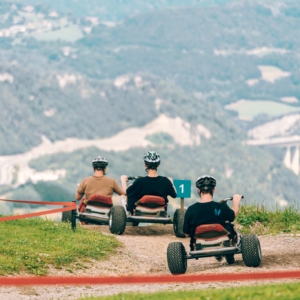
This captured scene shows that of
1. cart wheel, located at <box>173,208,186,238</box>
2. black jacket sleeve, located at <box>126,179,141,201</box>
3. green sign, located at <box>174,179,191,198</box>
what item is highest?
green sign, located at <box>174,179,191,198</box>

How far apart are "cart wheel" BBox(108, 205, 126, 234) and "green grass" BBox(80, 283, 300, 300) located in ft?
24.1

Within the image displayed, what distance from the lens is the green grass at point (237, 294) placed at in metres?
9.16

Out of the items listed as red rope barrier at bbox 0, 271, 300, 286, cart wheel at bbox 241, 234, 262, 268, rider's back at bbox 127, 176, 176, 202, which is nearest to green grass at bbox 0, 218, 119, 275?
red rope barrier at bbox 0, 271, 300, 286

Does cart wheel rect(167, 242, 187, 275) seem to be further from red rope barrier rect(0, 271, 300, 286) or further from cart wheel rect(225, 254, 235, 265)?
cart wheel rect(225, 254, 235, 265)

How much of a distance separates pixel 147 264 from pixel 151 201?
2.70 metres

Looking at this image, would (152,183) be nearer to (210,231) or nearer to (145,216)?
(145,216)

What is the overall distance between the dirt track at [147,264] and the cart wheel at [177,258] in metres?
0.31

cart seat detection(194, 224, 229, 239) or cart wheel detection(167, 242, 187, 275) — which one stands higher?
cart seat detection(194, 224, 229, 239)

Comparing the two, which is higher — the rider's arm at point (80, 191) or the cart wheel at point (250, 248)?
the rider's arm at point (80, 191)

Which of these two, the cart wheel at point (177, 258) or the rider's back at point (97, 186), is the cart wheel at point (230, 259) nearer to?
the cart wheel at point (177, 258)

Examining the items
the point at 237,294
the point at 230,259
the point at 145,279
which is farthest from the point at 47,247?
the point at 237,294

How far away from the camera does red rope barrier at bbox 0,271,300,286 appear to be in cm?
1205

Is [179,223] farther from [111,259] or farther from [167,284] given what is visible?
[167,284]

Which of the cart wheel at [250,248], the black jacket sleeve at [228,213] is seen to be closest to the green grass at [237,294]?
the black jacket sleeve at [228,213]
